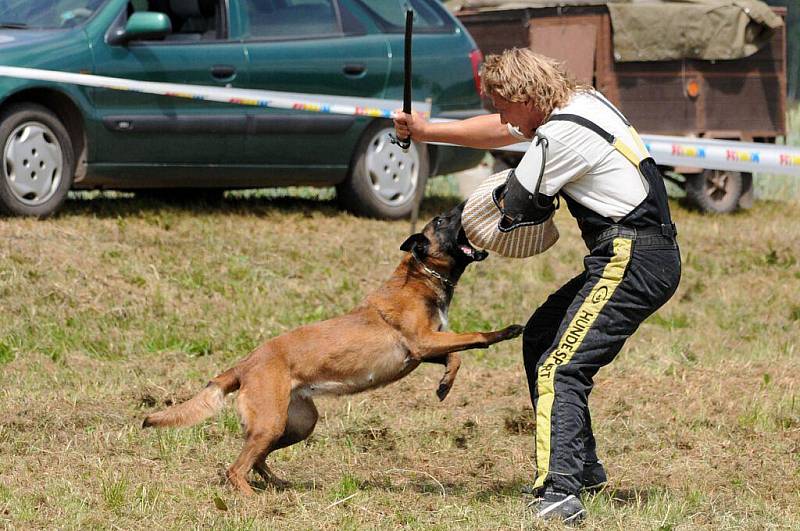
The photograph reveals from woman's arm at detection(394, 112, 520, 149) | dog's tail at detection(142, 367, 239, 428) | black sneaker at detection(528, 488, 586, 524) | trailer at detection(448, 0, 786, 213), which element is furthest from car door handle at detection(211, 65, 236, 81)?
black sneaker at detection(528, 488, 586, 524)

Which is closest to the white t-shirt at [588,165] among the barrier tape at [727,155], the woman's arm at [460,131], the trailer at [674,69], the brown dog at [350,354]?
the woman's arm at [460,131]

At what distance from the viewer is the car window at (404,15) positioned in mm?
10422

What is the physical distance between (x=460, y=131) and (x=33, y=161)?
13.4 ft

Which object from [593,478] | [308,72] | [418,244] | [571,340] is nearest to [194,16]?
[308,72]

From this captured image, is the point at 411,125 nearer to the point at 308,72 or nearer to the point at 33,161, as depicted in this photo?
the point at 33,161

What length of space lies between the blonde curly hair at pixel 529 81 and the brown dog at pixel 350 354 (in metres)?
1.09

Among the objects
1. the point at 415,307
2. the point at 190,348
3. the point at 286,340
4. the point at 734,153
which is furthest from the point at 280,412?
the point at 734,153

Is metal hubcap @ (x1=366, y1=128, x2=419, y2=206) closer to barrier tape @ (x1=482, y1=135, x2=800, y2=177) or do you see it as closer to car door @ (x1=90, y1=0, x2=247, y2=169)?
car door @ (x1=90, y1=0, x2=247, y2=169)

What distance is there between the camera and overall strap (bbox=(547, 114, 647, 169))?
4570 mm

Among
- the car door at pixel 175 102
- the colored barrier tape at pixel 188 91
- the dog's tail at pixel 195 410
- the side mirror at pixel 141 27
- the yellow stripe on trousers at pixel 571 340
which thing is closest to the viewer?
the yellow stripe on trousers at pixel 571 340

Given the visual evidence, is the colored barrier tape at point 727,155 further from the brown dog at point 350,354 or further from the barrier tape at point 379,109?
the brown dog at point 350,354

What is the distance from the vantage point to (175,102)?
30.6ft

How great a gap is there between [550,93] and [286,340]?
151 cm

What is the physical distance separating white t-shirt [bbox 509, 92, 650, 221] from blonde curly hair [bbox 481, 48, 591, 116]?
0.14 ft
